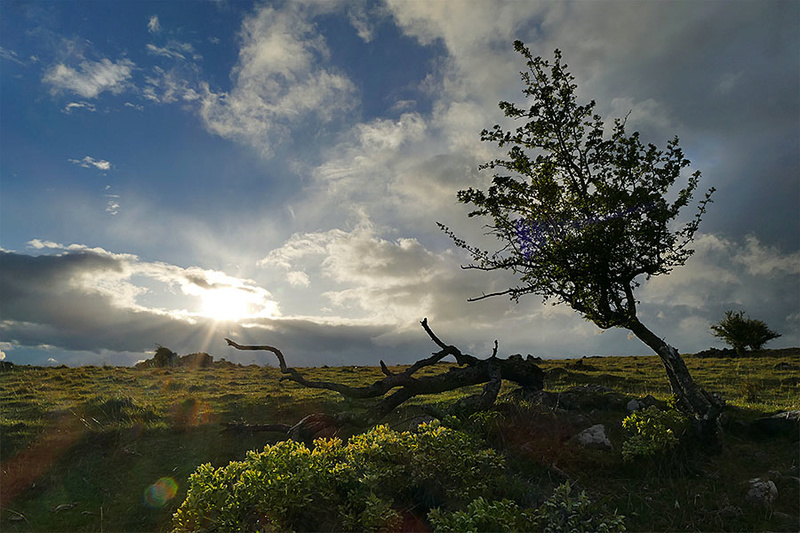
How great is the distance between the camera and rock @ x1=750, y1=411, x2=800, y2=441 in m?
14.1

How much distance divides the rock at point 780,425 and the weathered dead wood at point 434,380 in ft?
23.6

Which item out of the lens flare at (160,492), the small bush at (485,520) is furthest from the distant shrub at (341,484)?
the lens flare at (160,492)

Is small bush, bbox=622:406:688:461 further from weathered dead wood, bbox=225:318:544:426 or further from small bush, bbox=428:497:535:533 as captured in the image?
small bush, bbox=428:497:535:533

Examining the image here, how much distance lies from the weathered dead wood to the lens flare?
203 inches

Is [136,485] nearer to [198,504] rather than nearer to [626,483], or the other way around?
[198,504]

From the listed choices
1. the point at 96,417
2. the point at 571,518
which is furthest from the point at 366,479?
the point at 96,417

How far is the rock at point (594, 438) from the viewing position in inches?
524

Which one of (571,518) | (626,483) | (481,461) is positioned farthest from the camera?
(626,483)

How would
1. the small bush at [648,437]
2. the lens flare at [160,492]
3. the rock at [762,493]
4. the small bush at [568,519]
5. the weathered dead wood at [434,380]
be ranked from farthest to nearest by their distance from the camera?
the weathered dead wood at [434,380] → the small bush at [648,437] → the lens flare at [160,492] → the rock at [762,493] → the small bush at [568,519]

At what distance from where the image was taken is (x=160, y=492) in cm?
→ 1272

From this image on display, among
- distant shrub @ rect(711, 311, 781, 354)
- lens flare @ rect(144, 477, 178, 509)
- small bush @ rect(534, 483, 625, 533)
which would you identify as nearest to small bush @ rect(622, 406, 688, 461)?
small bush @ rect(534, 483, 625, 533)

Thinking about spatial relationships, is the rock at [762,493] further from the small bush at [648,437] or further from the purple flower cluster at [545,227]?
the purple flower cluster at [545,227]

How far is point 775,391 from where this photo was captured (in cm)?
2398

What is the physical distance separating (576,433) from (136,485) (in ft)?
41.2
